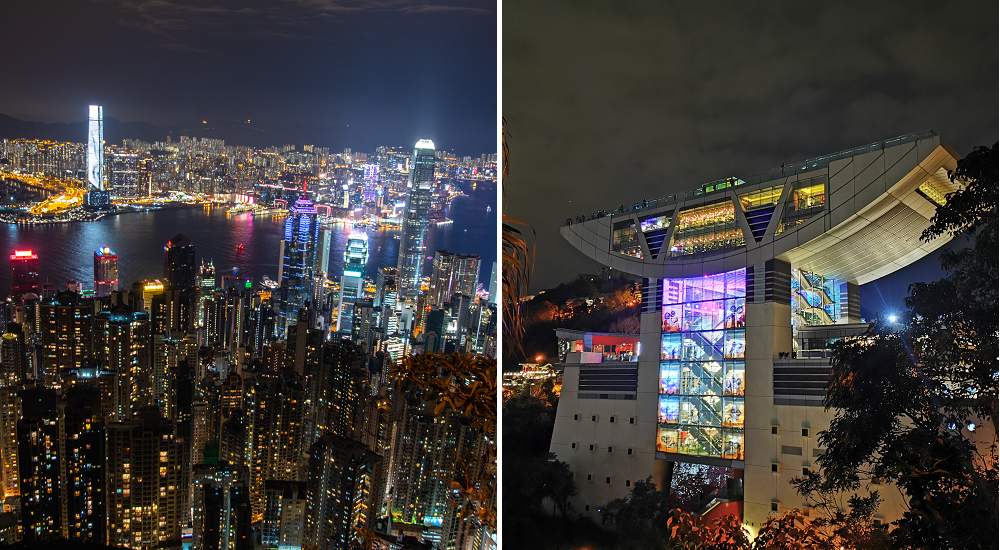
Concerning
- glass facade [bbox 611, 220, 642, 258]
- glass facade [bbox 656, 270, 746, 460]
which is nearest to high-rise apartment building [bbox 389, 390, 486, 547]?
glass facade [bbox 611, 220, 642, 258]

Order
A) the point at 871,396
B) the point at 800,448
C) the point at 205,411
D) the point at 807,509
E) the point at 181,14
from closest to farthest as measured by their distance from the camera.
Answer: the point at 871,396 → the point at 181,14 → the point at 205,411 → the point at 807,509 → the point at 800,448

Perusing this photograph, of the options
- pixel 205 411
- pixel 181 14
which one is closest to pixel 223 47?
pixel 181 14

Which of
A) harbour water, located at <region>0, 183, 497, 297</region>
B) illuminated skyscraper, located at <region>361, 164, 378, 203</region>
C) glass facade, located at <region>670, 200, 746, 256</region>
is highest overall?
illuminated skyscraper, located at <region>361, 164, 378, 203</region>

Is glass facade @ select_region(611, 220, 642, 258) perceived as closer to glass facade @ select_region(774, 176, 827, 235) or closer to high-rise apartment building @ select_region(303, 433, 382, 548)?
glass facade @ select_region(774, 176, 827, 235)

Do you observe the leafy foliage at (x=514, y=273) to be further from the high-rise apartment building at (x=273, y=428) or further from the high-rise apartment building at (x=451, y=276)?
the high-rise apartment building at (x=273, y=428)

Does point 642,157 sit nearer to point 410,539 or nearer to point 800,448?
point 800,448
